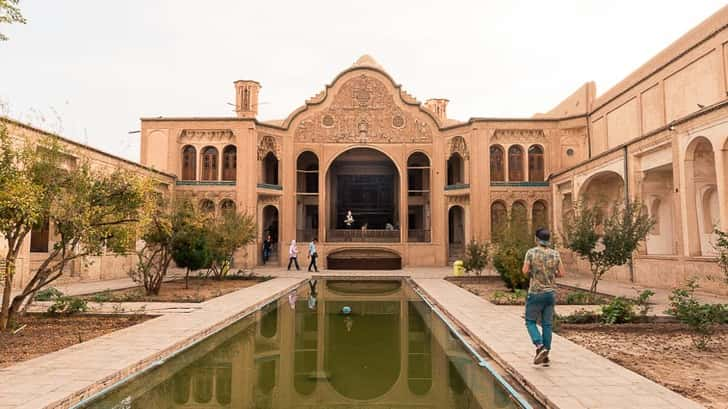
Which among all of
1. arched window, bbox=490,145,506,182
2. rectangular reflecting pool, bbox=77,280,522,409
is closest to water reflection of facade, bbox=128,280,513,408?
rectangular reflecting pool, bbox=77,280,522,409

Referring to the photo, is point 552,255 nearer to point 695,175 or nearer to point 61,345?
point 61,345

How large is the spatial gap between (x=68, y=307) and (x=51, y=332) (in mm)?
1730

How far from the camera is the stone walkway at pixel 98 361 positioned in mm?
4602

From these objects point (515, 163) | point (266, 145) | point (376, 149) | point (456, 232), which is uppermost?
point (266, 145)

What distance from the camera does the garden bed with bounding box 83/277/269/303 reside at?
471 inches

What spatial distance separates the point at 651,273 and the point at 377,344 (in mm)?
12274

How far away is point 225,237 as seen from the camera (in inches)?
643

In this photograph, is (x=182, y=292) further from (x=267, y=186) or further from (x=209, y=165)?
(x=209, y=165)

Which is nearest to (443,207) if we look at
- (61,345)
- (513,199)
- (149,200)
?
(513,199)

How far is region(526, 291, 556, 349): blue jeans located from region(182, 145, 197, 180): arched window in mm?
23372

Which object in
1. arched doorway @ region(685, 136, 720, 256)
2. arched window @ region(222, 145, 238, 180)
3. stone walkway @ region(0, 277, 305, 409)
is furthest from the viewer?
arched window @ region(222, 145, 238, 180)

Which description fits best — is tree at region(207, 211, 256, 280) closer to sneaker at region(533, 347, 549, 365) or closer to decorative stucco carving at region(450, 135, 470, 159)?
sneaker at region(533, 347, 549, 365)

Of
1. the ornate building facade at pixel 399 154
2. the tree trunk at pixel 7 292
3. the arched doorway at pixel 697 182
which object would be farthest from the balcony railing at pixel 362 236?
the tree trunk at pixel 7 292

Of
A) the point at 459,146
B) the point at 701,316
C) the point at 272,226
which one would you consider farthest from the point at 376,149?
the point at 701,316
